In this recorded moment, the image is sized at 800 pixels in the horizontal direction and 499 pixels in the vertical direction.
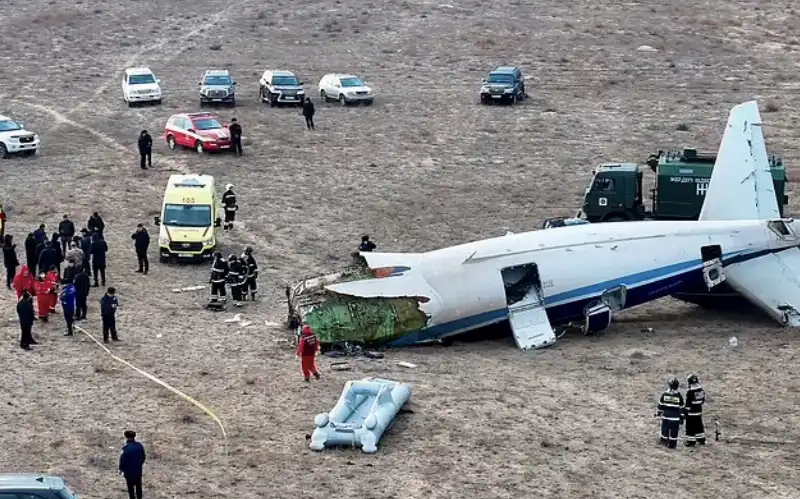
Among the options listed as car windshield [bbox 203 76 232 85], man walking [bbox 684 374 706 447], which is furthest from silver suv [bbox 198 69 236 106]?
man walking [bbox 684 374 706 447]

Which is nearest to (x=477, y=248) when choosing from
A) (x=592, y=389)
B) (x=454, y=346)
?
(x=454, y=346)

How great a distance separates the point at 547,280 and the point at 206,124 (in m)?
24.0

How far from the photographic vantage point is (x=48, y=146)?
178 ft

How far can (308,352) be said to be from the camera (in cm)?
2906

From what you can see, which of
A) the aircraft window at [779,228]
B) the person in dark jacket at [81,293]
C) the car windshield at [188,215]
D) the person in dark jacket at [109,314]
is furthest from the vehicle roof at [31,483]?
the aircraft window at [779,228]

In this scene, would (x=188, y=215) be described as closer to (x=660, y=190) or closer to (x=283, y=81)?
(x=660, y=190)

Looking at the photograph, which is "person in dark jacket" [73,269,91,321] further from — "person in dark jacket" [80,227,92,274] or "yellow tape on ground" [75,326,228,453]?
"person in dark jacket" [80,227,92,274]

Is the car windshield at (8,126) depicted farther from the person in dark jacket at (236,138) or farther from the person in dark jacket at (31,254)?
the person in dark jacket at (31,254)

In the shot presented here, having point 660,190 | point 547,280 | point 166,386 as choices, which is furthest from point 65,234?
point 660,190

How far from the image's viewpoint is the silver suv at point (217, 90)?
6069 cm

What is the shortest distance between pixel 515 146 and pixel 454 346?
22500mm

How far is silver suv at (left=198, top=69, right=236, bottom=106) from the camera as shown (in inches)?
2389

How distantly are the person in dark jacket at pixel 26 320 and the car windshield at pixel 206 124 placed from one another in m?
22.1

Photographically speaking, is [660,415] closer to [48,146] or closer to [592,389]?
[592,389]
